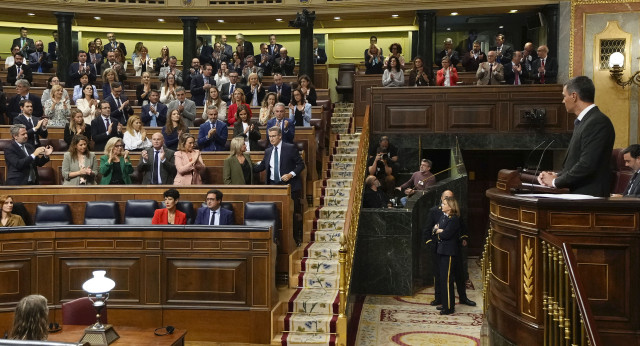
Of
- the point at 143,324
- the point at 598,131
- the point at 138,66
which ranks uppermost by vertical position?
the point at 138,66

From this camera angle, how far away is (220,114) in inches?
346

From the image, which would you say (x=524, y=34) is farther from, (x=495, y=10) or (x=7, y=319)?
(x=7, y=319)

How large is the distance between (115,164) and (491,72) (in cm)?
578

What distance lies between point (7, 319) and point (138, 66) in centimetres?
796

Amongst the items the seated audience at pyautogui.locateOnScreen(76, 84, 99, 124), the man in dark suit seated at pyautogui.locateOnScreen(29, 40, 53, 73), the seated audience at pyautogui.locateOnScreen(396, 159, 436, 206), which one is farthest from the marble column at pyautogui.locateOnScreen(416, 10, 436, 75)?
the man in dark suit seated at pyautogui.locateOnScreen(29, 40, 53, 73)

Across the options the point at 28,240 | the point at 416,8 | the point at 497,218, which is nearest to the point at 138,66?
the point at 416,8

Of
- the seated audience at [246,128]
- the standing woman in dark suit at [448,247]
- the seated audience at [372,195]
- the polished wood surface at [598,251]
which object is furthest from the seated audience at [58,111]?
the polished wood surface at [598,251]

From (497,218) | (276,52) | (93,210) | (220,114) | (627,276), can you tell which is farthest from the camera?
(276,52)

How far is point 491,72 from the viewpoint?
33.4 ft

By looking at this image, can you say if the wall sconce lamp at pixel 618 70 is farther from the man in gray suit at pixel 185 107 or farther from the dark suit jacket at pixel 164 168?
the dark suit jacket at pixel 164 168

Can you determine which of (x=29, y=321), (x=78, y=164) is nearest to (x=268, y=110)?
(x=78, y=164)

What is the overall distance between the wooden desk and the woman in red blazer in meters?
2.02

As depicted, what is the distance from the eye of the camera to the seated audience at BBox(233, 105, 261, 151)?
777 centimetres

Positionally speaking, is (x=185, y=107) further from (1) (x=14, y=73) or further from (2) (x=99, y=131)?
(1) (x=14, y=73)
